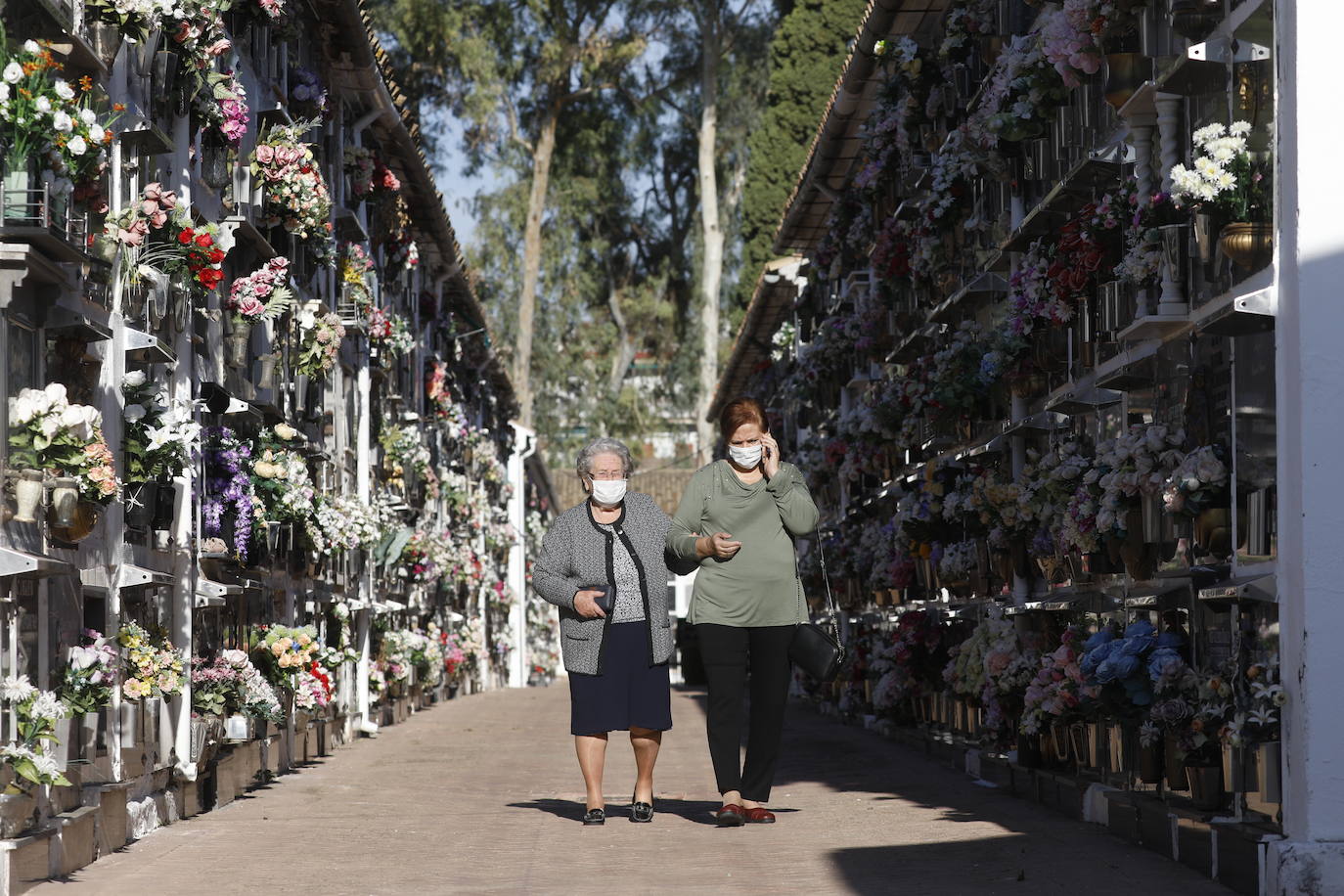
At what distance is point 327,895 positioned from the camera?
29.8 ft

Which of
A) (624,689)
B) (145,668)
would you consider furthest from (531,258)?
(624,689)

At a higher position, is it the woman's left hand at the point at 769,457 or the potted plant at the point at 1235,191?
the potted plant at the point at 1235,191

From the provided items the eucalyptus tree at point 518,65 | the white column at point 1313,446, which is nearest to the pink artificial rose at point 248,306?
the white column at point 1313,446

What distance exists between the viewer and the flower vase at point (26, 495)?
404 inches

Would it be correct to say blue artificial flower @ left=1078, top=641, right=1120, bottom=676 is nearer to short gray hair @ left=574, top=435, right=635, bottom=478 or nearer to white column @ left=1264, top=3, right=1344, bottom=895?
white column @ left=1264, top=3, right=1344, bottom=895

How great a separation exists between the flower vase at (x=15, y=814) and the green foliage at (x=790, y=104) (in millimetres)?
38840

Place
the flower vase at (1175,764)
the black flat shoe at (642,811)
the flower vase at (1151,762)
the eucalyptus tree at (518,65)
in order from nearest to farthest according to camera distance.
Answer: the flower vase at (1175,764) → the flower vase at (1151,762) → the black flat shoe at (642,811) → the eucalyptus tree at (518,65)

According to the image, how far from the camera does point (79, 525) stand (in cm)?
1102

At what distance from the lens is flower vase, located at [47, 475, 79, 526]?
1064 centimetres

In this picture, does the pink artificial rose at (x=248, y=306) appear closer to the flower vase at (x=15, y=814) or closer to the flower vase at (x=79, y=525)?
the flower vase at (x=79, y=525)

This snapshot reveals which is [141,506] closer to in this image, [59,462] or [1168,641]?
[59,462]

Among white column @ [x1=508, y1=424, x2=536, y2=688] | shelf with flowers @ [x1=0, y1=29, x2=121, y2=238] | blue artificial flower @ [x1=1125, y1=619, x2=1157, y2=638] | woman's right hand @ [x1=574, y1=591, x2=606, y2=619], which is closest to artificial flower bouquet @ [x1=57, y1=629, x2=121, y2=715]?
shelf with flowers @ [x1=0, y1=29, x2=121, y2=238]

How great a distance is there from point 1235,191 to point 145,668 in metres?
6.89

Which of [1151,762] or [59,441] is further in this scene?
[1151,762]
